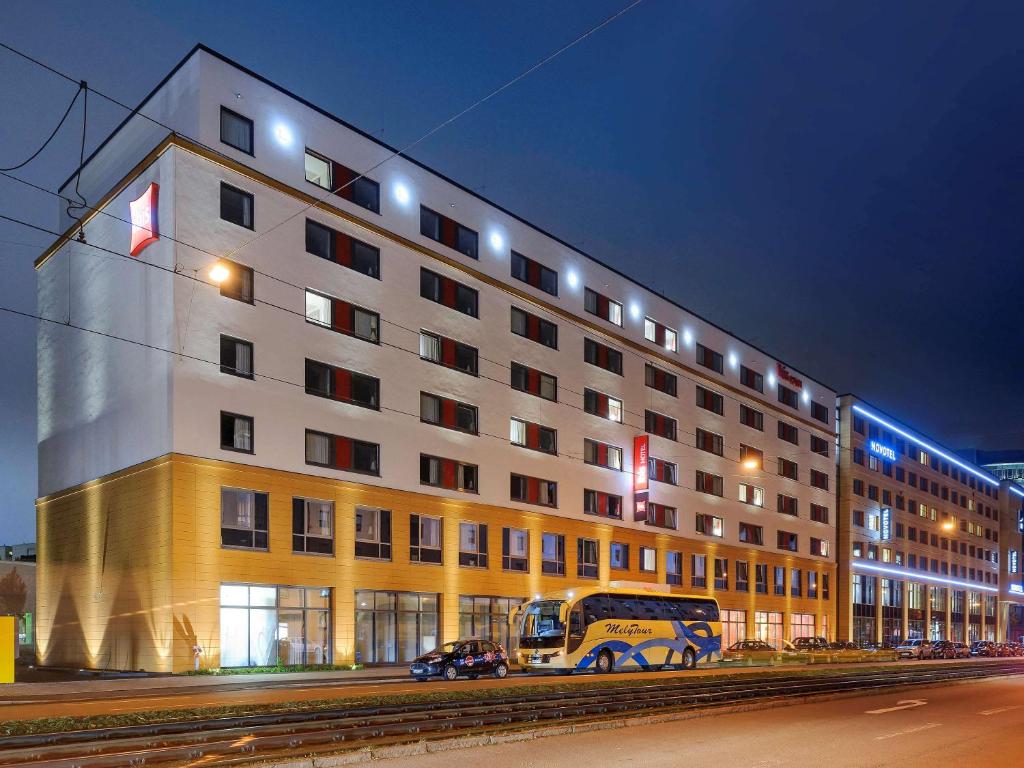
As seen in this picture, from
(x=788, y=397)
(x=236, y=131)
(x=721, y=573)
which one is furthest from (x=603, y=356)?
(x=788, y=397)

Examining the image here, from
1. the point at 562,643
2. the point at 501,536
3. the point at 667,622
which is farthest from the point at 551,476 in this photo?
the point at 562,643

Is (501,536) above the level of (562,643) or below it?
above

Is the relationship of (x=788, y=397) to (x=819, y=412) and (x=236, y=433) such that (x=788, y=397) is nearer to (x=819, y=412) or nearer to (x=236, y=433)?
(x=819, y=412)

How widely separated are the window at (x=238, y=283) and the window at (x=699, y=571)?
1423 inches

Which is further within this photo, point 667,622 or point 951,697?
point 667,622

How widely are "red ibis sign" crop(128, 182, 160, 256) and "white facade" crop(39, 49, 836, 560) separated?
366 millimetres

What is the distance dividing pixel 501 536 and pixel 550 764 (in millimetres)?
32811

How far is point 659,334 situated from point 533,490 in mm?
17236

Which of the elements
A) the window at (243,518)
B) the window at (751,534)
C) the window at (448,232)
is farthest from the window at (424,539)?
the window at (751,534)

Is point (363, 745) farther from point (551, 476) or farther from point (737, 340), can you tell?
point (737, 340)

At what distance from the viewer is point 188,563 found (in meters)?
34.8

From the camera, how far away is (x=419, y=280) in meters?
45.7

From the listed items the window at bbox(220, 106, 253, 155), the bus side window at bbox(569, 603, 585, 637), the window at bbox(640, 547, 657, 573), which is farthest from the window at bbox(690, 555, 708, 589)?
the window at bbox(220, 106, 253, 155)

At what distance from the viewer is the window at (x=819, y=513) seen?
81.7m
